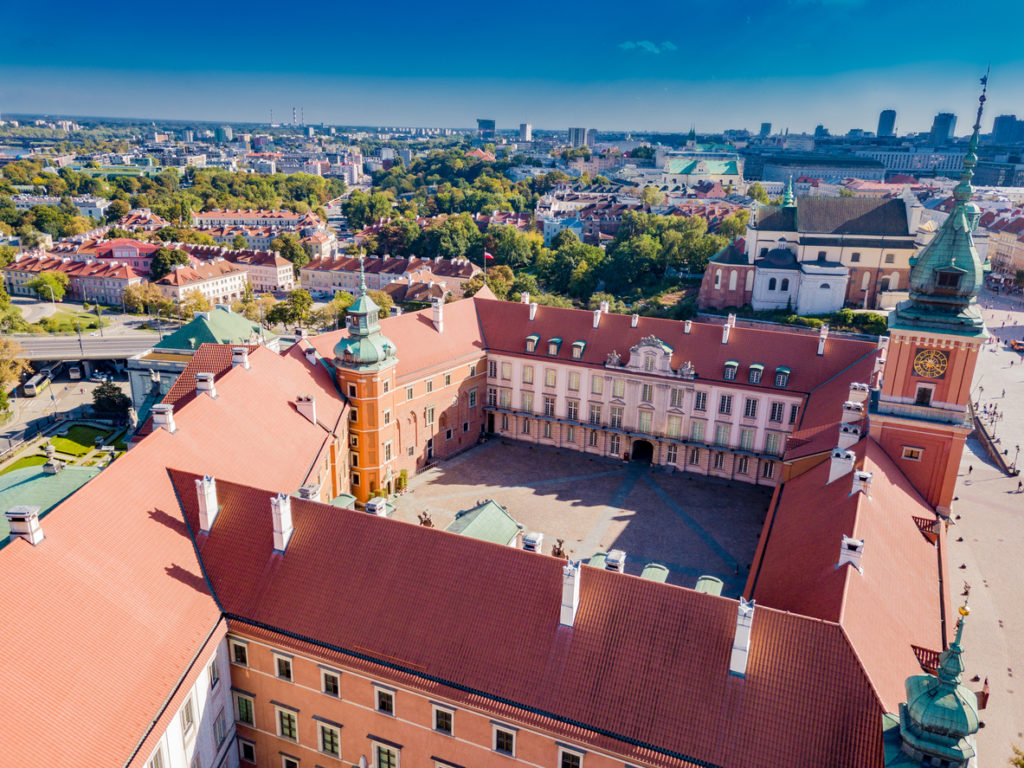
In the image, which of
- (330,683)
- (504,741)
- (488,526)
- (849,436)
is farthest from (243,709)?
(849,436)

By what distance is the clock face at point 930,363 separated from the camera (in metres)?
41.0

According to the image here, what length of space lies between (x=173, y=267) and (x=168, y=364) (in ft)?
297

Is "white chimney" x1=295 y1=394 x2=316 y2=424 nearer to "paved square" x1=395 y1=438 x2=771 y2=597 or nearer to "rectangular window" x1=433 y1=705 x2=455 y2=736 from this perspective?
"paved square" x1=395 y1=438 x2=771 y2=597

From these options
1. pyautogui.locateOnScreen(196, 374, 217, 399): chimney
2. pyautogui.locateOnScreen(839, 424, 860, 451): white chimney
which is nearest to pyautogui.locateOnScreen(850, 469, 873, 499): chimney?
pyautogui.locateOnScreen(839, 424, 860, 451): white chimney

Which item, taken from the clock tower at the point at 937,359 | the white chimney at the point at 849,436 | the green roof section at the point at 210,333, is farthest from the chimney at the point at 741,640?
the green roof section at the point at 210,333

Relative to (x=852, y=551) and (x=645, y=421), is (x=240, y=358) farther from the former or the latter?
(x=852, y=551)

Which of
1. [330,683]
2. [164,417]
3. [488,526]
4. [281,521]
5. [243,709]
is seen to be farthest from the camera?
[488,526]

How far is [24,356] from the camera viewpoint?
319 feet

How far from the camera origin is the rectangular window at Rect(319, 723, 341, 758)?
32.5m

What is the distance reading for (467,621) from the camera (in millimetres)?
29625

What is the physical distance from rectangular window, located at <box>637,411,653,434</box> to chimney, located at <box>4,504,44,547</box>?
164 feet

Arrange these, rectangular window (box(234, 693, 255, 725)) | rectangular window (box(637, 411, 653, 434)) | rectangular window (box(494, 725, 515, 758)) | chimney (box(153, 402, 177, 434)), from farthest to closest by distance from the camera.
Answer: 1. rectangular window (box(637, 411, 653, 434))
2. chimney (box(153, 402, 177, 434))
3. rectangular window (box(234, 693, 255, 725))
4. rectangular window (box(494, 725, 515, 758))

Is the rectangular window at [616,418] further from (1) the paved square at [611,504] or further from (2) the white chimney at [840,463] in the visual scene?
(2) the white chimney at [840,463]

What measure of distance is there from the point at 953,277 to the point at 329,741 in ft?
131
